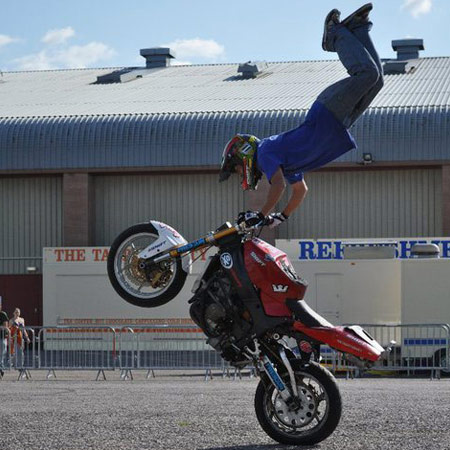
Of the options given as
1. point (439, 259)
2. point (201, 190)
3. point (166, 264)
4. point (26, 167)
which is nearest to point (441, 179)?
point (201, 190)

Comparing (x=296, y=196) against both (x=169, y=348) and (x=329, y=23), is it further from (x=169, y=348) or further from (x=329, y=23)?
(x=169, y=348)

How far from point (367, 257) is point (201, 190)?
10534 mm

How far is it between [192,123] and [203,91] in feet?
18.0

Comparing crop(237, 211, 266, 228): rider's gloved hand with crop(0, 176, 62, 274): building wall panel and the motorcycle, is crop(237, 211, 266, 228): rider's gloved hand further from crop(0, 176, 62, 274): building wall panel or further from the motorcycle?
crop(0, 176, 62, 274): building wall panel

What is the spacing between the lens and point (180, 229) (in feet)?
122

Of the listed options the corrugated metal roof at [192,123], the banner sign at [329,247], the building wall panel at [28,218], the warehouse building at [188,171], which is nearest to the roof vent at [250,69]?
the corrugated metal roof at [192,123]

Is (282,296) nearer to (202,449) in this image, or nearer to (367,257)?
(202,449)

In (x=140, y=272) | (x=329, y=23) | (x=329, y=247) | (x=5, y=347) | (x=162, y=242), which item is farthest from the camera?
(x=329, y=247)

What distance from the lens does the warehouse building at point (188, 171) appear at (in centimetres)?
3500

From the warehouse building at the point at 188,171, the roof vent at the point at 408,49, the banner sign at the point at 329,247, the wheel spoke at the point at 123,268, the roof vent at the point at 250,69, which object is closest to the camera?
the wheel spoke at the point at 123,268

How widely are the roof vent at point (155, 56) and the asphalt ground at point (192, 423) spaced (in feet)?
121

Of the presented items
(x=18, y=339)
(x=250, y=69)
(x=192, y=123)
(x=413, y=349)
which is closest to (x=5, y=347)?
(x=18, y=339)

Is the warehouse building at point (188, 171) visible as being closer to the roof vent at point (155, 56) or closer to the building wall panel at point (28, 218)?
the building wall panel at point (28, 218)

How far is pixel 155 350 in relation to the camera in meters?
25.8
